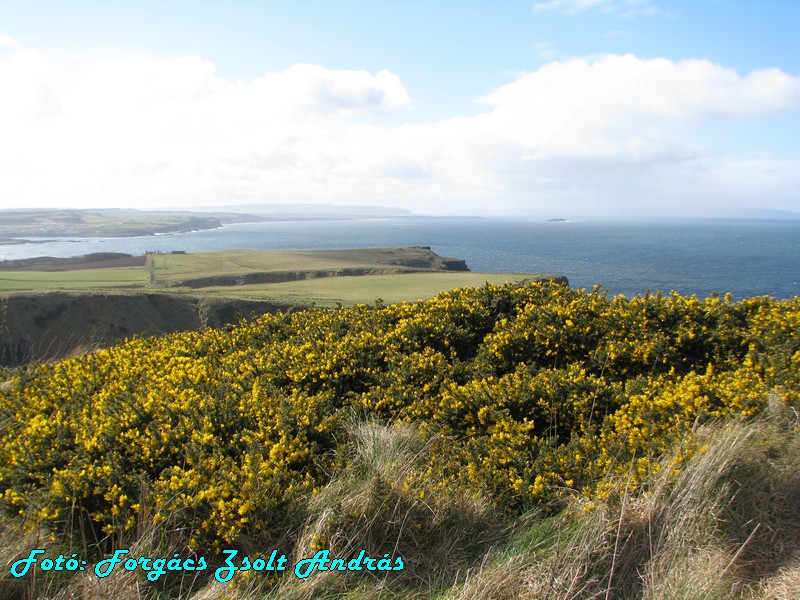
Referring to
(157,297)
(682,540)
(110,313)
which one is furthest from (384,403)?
(110,313)

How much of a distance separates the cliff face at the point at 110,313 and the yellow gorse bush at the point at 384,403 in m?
23.0

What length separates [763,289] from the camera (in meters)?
54.6

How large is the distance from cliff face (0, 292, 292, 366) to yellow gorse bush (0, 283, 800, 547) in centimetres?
2300

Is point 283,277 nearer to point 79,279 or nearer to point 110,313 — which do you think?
point 79,279

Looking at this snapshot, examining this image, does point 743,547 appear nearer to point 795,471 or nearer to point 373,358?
point 795,471

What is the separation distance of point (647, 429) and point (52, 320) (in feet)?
108

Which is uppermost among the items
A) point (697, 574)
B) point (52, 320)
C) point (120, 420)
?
point (120, 420)

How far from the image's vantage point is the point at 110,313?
101ft

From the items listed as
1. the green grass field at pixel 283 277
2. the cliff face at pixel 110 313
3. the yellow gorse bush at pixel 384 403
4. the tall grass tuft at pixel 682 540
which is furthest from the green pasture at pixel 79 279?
the tall grass tuft at pixel 682 540

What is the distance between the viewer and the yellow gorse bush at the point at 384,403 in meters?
3.79

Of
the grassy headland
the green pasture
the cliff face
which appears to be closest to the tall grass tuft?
the grassy headland

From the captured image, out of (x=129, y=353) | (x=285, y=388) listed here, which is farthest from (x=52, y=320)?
(x=285, y=388)

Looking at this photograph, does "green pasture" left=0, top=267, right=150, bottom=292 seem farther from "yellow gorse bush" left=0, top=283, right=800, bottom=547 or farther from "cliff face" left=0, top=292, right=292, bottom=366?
"yellow gorse bush" left=0, top=283, right=800, bottom=547

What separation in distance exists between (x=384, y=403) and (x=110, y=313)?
3000cm
